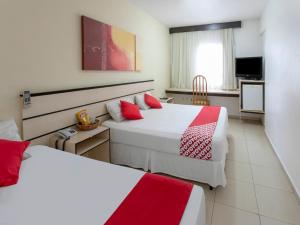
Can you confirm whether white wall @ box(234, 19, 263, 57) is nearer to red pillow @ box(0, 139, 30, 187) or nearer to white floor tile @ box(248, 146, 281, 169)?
white floor tile @ box(248, 146, 281, 169)

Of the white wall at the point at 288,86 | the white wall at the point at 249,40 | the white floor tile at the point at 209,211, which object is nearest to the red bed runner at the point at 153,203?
the white floor tile at the point at 209,211

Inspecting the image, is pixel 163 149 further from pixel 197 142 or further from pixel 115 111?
pixel 115 111

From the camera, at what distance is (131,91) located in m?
3.72

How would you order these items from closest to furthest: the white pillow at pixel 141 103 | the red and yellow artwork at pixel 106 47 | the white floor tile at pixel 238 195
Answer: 1. the white floor tile at pixel 238 195
2. the red and yellow artwork at pixel 106 47
3. the white pillow at pixel 141 103

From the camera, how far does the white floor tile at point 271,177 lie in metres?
2.24

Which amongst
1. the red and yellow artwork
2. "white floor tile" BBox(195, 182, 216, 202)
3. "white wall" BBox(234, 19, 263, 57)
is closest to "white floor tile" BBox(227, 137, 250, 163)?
"white floor tile" BBox(195, 182, 216, 202)

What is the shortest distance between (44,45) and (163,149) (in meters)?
1.69

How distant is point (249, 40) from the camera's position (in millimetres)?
5020

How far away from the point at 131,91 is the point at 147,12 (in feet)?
5.86

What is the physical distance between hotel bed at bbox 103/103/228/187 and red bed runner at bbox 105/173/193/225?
96 centimetres

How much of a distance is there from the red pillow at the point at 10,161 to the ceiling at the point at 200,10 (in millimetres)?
3122

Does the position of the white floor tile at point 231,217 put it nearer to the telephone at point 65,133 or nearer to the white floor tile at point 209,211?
the white floor tile at point 209,211

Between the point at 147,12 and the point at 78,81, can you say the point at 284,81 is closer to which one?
the point at 78,81

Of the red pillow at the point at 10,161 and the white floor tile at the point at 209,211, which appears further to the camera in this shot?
the white floor tile at the point at 209,211
